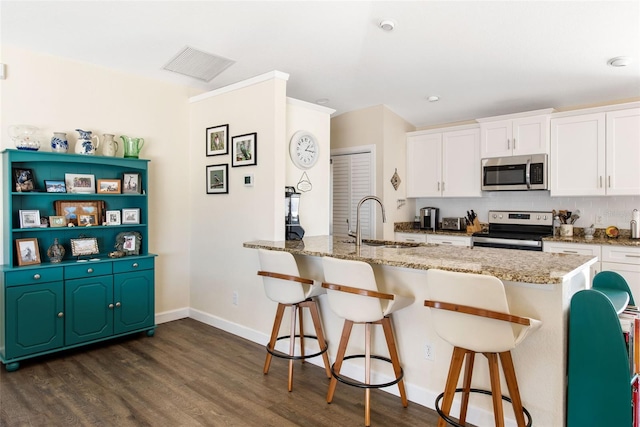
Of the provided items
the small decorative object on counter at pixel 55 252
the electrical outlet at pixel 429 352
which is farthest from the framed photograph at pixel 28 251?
the electrical outlet at pixel 429 352

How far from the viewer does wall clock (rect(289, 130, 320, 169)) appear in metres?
3.90

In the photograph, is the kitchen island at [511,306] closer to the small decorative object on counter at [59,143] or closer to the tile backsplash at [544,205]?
the small decorative object on counter at [59,143]

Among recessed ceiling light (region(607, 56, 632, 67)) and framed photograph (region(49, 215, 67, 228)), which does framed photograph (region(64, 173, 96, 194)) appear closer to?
framed photograph (region(49, 215, 67, 228))

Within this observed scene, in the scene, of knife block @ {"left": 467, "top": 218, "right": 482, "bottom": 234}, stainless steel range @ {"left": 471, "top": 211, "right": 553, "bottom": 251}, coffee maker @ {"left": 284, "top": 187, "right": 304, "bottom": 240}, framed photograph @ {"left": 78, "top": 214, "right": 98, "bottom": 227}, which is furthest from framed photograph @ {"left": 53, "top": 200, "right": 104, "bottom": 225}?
knife block @ {"left": 467, "top": 218, "right": 482, "bottom": 234}

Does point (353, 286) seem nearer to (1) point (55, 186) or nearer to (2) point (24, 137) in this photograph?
(1) point (55, 186)

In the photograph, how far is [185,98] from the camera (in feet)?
14.7

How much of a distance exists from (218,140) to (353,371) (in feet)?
8.78

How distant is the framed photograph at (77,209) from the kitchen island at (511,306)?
6.37ft

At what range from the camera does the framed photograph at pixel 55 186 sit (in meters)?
3.37

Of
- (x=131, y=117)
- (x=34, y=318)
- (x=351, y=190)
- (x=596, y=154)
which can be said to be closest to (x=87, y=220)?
(x=34, y=318)

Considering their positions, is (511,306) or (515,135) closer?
(511,306)

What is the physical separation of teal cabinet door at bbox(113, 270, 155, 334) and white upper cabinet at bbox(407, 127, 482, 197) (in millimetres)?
3647

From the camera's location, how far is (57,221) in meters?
3.38

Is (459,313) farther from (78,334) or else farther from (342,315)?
(78,334)
